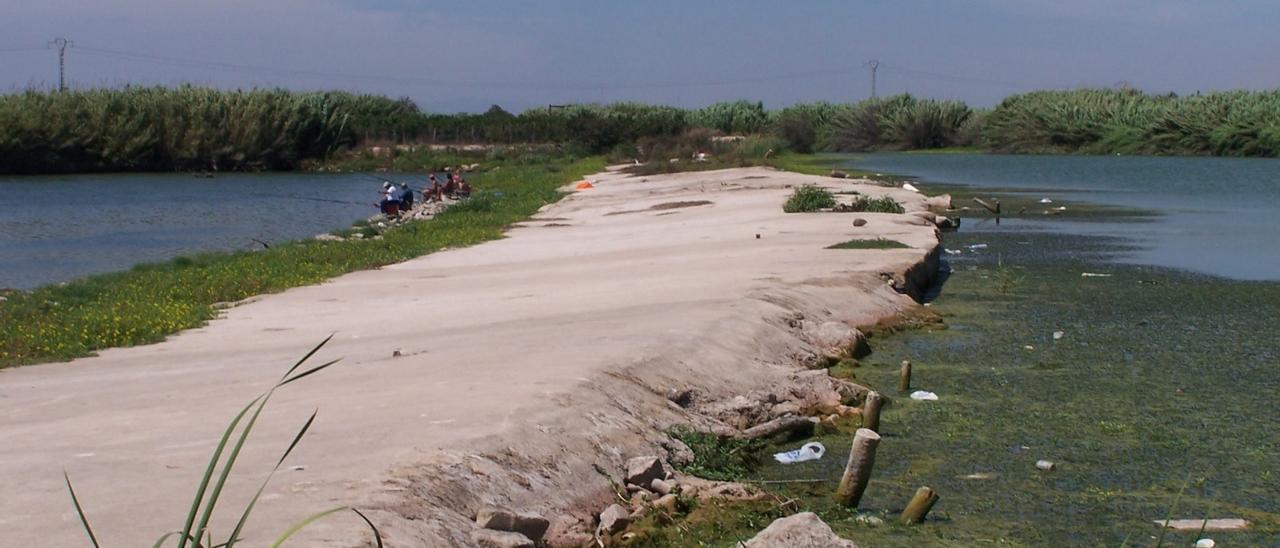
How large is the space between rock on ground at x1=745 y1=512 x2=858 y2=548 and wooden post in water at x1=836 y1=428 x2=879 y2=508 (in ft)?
3.82

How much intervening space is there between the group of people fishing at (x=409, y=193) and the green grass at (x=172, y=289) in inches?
223

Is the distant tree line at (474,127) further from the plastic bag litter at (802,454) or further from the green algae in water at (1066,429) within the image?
the plastic bag litter at (802,454)

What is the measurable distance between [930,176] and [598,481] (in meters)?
42.9

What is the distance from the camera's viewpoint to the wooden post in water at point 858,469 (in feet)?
21.8

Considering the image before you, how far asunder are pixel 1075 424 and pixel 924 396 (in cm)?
112

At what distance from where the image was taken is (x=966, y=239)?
2242 centimetres

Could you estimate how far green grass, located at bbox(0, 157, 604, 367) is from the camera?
1102cm

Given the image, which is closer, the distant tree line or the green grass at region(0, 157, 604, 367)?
the green grass at region(0, 157, 604, 367)

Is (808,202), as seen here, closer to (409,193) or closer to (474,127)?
(409,193)

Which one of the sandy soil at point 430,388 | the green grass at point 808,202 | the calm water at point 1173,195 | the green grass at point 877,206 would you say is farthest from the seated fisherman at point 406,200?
the sandy soil at point 430,388

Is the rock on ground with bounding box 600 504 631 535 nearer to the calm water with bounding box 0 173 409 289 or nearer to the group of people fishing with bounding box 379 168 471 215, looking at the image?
the calm water with bounding box 0 173 409 289

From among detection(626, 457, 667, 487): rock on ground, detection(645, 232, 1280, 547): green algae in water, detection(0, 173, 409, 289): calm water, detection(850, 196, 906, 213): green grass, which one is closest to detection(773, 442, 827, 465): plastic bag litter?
detection(645, 232, 1280, 547): green algae in water

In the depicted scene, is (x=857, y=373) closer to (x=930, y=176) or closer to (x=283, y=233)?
(x=283, y=233)

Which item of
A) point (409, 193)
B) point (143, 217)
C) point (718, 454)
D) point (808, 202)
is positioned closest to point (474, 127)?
point (143, 217)
